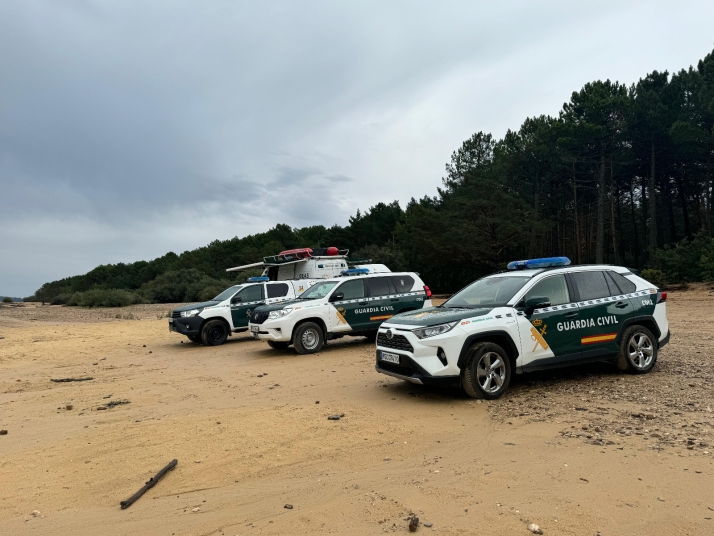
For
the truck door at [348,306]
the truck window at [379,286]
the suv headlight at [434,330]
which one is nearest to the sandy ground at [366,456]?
the suv headlight at [434,330]

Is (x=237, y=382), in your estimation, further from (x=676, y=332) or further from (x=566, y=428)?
(x=676, y=332)

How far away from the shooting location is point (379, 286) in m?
12.8

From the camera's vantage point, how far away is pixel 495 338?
21.8 ft

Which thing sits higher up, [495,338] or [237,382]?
[495,338]

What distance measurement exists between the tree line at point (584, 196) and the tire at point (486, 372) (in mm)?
24452

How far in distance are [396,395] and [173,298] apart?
144ft

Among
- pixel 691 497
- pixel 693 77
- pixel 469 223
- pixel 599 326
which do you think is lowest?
pixel 691 497

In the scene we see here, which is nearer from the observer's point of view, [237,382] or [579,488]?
[579,488]

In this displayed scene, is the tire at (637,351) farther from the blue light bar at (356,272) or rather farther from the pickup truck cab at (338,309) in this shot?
the blue light bar at (356,272)

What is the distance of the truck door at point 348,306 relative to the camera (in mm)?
12117

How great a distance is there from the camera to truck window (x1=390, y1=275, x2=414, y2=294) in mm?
13041

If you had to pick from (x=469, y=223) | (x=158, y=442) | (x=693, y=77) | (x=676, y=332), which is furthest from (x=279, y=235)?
(x=158, y=442)

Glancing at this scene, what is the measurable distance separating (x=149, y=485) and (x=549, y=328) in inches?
204

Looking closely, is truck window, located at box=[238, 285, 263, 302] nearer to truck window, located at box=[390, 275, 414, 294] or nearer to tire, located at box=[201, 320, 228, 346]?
tire, located at box=[201, 320, 228, 346]
